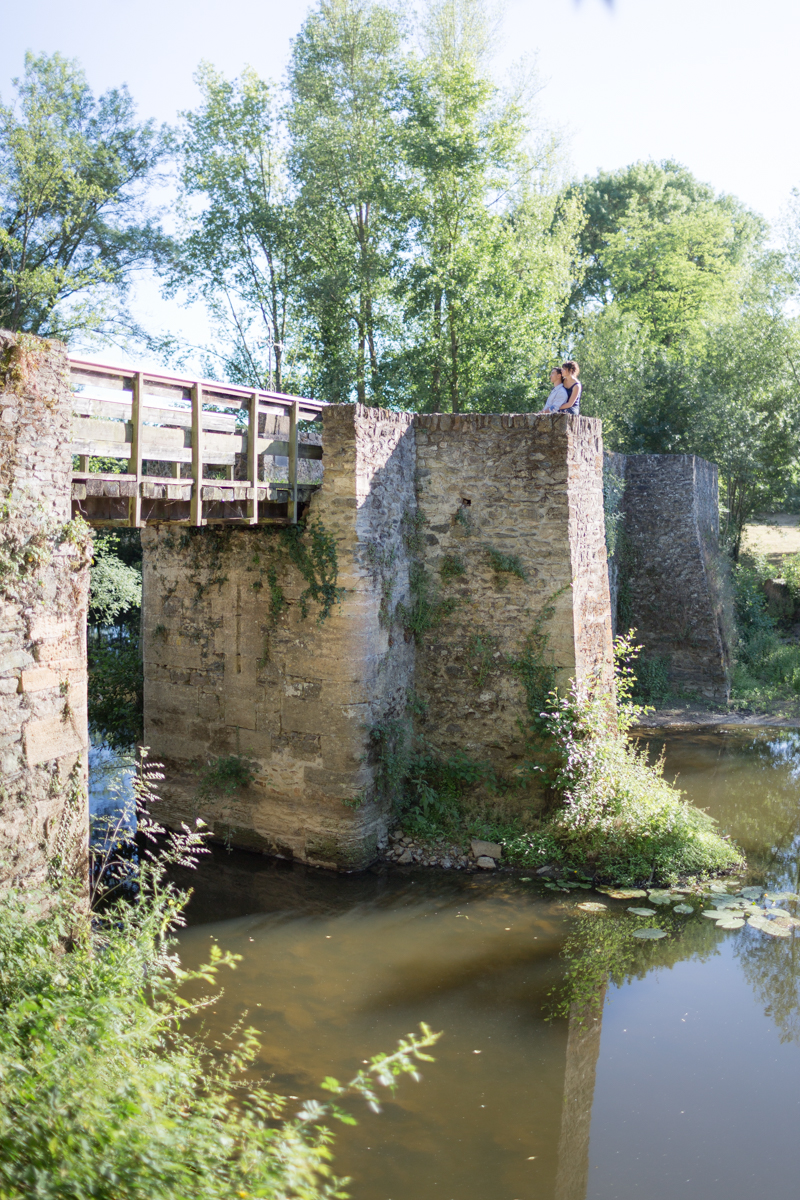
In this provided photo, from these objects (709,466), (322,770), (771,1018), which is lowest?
(771,1018)

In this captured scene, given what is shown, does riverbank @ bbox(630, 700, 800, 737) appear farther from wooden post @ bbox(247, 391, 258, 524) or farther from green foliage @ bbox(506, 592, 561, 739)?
wooden post @ bbox(247, 391, 258, 524)

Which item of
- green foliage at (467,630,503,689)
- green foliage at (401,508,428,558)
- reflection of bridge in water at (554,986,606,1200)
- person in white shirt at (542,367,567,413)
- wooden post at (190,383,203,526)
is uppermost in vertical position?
person in white shirt at (542,367,567,413)

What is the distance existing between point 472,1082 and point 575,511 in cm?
559

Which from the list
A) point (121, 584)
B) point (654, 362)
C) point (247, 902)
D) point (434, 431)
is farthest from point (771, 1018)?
point (654, 362)

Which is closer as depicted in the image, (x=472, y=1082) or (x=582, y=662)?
(x=472, y=1082)

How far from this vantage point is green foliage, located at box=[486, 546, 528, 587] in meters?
9.26

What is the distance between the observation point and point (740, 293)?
22.4 meters

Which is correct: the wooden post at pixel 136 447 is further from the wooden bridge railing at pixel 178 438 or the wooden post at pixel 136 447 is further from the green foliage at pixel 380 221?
the green foliage at pixel 380 221

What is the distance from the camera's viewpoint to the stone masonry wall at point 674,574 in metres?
16.4

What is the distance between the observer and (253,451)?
795cm

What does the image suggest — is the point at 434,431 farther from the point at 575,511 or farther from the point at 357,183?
the point at 357,183

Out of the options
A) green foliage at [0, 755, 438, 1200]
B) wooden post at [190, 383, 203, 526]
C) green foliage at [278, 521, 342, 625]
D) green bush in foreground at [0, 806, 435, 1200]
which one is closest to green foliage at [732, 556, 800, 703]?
green foliage at [278, 521, 342, 625]

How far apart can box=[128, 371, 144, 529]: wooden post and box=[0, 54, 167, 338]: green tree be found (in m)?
11.4

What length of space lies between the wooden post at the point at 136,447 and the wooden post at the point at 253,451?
4.58ft
